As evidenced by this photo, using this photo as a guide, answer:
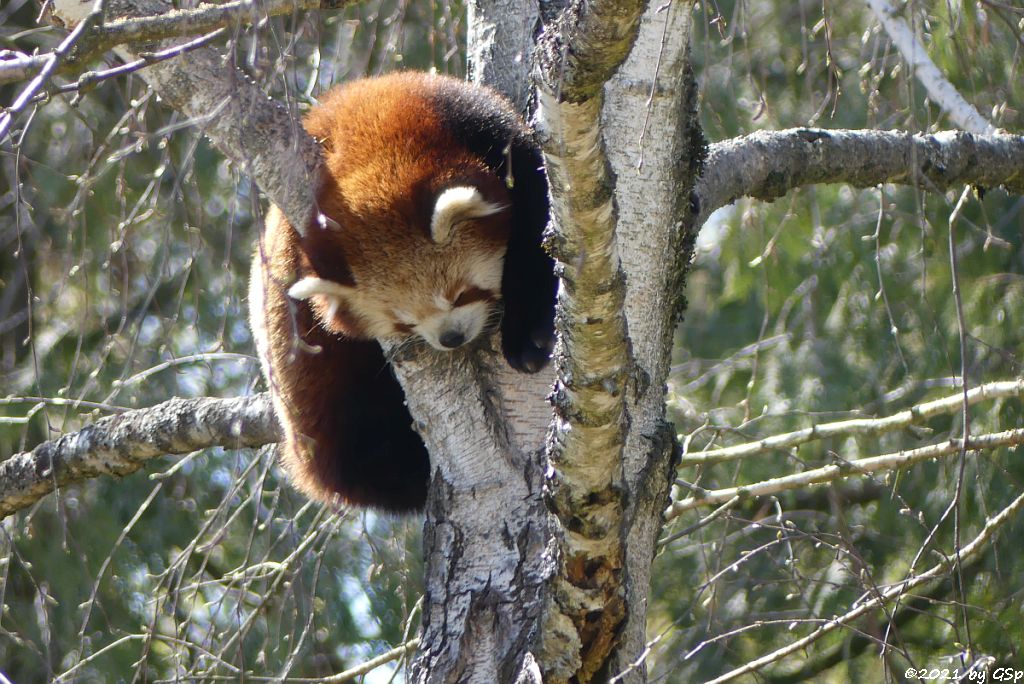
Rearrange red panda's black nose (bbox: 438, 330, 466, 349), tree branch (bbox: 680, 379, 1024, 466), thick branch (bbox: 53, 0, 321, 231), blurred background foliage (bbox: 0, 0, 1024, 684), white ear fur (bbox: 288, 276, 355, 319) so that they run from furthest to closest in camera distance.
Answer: blurred background foliage (bbox: 0, 0, 1024, 684) → tree branch (bbox: 680, 379, 1024, 466) → white ear fur (bbox: 288, 276, 355, 319) → red panda's black nose (bbox: 438, 330, 466, 349) → thick branch (bbox: 53, 0, 321, 231)

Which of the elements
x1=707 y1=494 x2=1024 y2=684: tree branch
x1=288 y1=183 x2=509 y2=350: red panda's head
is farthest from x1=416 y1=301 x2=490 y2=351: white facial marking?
x1=707 y1=494 x2=1024 y2=684: tree branch

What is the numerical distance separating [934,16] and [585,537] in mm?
1825

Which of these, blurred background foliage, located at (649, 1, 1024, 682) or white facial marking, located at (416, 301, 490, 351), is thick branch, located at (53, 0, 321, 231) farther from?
blurred background foliage, located at (649, 1, 1024, 682)

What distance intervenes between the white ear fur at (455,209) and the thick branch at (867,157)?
0.61m

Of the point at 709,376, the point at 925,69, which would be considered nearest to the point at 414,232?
the point at 925,69

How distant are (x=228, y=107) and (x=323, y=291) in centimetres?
71

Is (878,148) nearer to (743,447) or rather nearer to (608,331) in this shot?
(743,447)

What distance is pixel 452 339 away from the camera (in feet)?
7.92

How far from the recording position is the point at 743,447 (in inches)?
115

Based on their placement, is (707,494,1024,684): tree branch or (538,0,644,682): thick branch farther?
(707,494,1024,684): tree branch

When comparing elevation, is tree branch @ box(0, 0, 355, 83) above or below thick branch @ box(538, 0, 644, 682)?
above

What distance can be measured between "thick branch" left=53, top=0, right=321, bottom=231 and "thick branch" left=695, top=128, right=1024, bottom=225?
1.08 metres

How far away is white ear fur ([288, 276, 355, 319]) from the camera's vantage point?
2.50m

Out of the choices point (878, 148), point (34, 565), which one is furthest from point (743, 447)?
point (34, 565)
